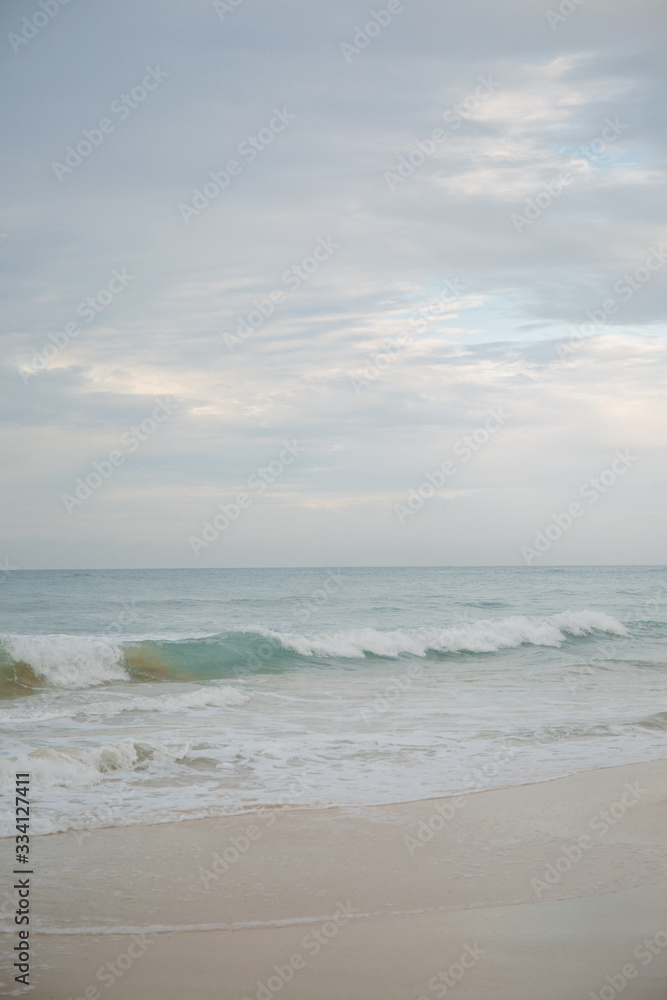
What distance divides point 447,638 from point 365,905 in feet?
56.7

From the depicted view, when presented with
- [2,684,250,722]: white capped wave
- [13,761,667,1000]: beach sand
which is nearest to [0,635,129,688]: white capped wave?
[2,684,250,722]: white capped wave

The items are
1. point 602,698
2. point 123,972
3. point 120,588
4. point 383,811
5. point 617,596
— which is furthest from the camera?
point 120,588

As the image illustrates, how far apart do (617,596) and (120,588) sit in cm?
3067

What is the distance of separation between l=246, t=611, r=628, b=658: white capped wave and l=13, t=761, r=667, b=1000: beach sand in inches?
522

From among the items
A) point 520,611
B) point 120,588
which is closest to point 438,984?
point 520,611

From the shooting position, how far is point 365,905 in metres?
4.45

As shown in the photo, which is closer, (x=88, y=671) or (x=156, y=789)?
(x=156, y=789)

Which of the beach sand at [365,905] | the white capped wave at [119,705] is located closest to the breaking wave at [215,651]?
the white capped wave at [119,705]

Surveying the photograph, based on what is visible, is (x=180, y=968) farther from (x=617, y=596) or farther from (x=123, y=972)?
(x=617, y=596)

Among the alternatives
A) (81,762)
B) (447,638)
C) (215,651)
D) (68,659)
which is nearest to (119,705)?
(81,762)

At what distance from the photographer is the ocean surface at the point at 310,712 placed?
7121 millimetres

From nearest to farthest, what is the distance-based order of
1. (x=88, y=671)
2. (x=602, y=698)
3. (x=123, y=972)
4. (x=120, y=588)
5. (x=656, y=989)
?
(x=656, y=989) → (x=123, y=972) → (x=602, y=698) → (x=88, y=671) → (x=120, y=588)

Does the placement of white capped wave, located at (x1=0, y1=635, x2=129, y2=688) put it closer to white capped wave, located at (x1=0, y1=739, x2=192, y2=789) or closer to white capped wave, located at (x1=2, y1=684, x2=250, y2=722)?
white capped wave, located at (x1=2, y1=684, x2=250, y2=722)

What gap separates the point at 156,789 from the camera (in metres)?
7.01
